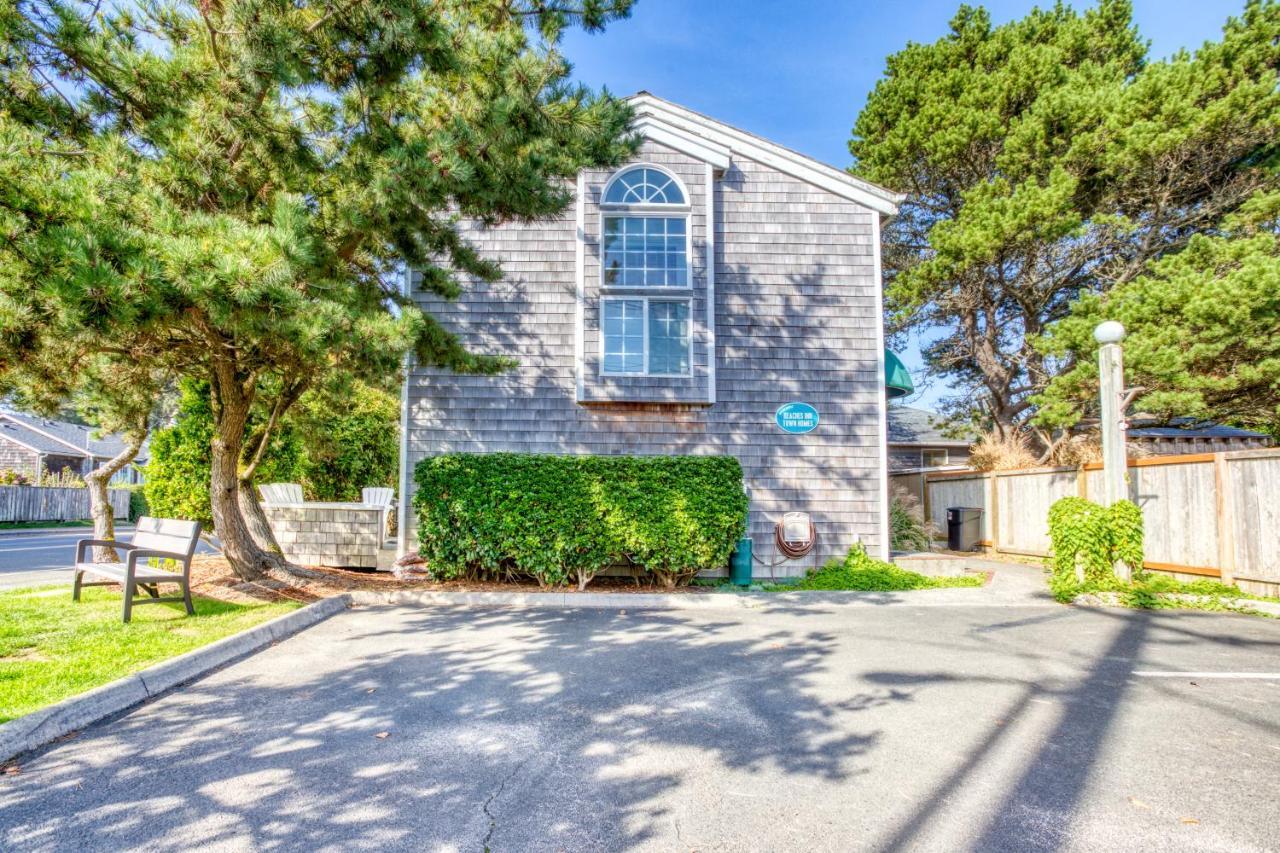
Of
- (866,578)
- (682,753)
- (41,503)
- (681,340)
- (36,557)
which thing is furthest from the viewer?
(41,503)

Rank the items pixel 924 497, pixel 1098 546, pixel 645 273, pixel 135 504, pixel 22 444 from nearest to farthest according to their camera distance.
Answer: pixel 1098 546
pixel 645 273
pixel 924 497
pixel 135 504
pixel 22 444

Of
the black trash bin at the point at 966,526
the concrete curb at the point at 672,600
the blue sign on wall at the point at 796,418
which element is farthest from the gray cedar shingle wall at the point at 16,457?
the black trash bin at the point at 966,526

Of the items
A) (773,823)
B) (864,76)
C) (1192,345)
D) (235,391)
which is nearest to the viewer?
(773,823)

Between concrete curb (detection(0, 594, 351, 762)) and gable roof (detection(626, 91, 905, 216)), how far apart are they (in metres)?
7.46

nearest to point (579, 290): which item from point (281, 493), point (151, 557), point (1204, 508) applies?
point (281, 493)

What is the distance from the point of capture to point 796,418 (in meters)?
8.75

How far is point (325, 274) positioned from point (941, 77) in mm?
16145

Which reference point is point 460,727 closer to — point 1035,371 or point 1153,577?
point 1153,577

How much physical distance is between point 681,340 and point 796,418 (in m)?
1.93


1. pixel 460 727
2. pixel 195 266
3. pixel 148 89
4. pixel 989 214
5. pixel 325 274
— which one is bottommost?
pixel 460 727

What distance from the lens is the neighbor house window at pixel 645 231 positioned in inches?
343

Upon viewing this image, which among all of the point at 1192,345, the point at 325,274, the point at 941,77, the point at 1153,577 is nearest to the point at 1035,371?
the point at 1192,345

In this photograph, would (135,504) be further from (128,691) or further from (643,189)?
(128,691)

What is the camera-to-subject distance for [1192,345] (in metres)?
11.4
